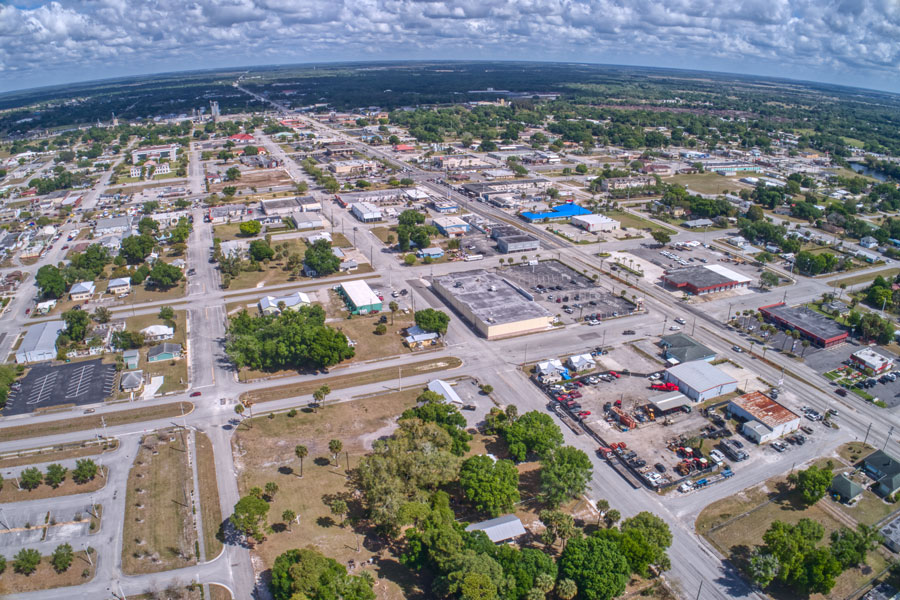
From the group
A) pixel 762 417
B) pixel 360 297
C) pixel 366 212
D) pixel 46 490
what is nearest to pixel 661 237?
pixel 762 417

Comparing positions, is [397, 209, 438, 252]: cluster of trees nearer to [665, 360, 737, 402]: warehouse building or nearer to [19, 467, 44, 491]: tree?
[665, 360, 737, 402]: warehouse building

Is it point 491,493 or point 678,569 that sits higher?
point 491,493

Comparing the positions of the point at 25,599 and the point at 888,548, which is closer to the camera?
the point at 25,599

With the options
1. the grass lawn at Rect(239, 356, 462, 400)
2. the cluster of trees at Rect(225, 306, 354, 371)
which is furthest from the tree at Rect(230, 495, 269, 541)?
the cluster of trees at Rect(225, 306, 354, 371)

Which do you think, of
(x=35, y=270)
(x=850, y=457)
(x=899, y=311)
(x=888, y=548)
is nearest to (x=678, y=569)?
(x=888, y=548)

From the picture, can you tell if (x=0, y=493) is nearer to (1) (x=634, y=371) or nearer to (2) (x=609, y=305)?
(1) (x=634, y=371)

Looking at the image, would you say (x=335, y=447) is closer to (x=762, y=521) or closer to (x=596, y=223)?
(x=762, y=521)

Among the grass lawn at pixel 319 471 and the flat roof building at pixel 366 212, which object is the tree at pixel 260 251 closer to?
the flat roof building at pixel 366 212
